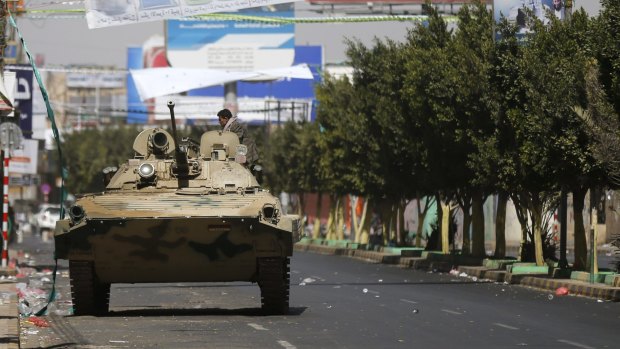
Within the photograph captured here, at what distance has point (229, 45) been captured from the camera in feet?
274

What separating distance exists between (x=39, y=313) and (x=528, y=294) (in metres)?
9.25

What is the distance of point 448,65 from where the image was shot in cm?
3572

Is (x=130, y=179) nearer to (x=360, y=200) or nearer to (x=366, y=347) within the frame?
(x=366, y=347)

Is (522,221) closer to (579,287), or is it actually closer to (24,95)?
(579,287)

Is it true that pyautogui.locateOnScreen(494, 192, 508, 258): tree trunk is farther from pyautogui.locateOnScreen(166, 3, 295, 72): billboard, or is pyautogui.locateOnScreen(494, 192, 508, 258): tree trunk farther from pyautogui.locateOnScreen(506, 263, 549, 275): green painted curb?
pyautogui.locateOnScreen(166, 3, 295, 72): billboard

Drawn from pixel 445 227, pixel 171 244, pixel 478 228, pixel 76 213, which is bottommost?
pixel 171 244

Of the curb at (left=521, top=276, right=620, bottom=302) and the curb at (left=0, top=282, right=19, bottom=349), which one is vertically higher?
the curb at (left=521, top=276, right=620, bottom=302)

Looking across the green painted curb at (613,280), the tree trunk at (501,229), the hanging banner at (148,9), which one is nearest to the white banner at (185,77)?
the tree trunk at (501,229)

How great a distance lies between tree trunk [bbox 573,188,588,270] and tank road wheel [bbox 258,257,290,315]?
12124mm

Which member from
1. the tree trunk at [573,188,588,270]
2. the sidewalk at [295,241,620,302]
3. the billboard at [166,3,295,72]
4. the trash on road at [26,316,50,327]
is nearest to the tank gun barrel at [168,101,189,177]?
the trash on road at [26,316,50,327]

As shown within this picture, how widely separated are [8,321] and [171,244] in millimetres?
2901

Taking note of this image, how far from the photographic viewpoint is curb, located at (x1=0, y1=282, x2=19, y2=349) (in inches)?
541

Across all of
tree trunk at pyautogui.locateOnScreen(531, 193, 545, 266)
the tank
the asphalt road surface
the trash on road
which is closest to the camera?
the asphalt road surface

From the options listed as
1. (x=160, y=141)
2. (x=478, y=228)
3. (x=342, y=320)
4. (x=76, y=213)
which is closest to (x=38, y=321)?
(x=76, y=213)
